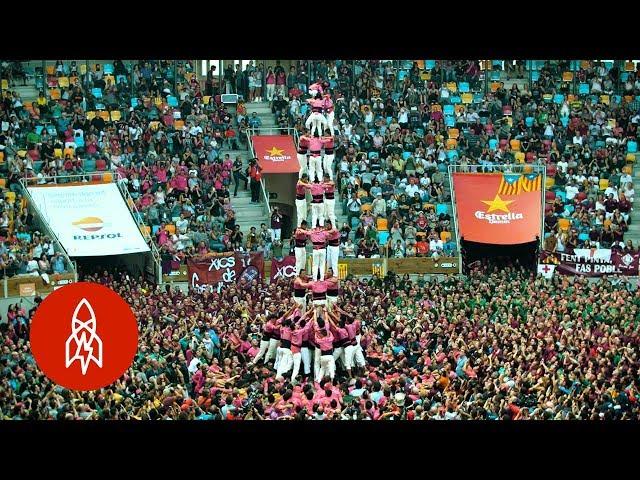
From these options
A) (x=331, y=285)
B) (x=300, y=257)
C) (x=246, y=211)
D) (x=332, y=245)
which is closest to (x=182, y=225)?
(x=246, y=211)

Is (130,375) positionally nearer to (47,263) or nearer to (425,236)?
(47,263)

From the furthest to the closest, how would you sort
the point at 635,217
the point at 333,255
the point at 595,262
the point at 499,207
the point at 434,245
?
1. the point at 635,217
2. the point at 499,207
3. the point at 434,245
4. the point at 595,262
5. the point at 333,255

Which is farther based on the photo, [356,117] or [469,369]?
[356,117]

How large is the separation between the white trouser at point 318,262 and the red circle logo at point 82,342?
3.84 metres

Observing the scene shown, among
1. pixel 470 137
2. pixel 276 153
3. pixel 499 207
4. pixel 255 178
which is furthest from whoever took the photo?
pixel 470 137

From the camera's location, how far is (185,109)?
43562 mm

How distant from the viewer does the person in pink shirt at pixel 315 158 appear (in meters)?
30.9

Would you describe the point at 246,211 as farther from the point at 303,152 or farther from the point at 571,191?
the point at 303,152

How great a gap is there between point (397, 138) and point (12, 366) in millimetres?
16856

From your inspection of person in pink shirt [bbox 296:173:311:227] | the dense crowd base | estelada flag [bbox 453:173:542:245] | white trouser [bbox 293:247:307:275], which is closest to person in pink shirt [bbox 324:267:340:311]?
white trouser [bbox 293:247:307:275]

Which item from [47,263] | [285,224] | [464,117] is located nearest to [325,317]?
[47,263]

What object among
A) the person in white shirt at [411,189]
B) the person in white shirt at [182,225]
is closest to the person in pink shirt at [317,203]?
the person in white shirt at [182,225]

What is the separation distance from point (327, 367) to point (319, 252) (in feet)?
7.48

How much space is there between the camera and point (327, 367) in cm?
3064
